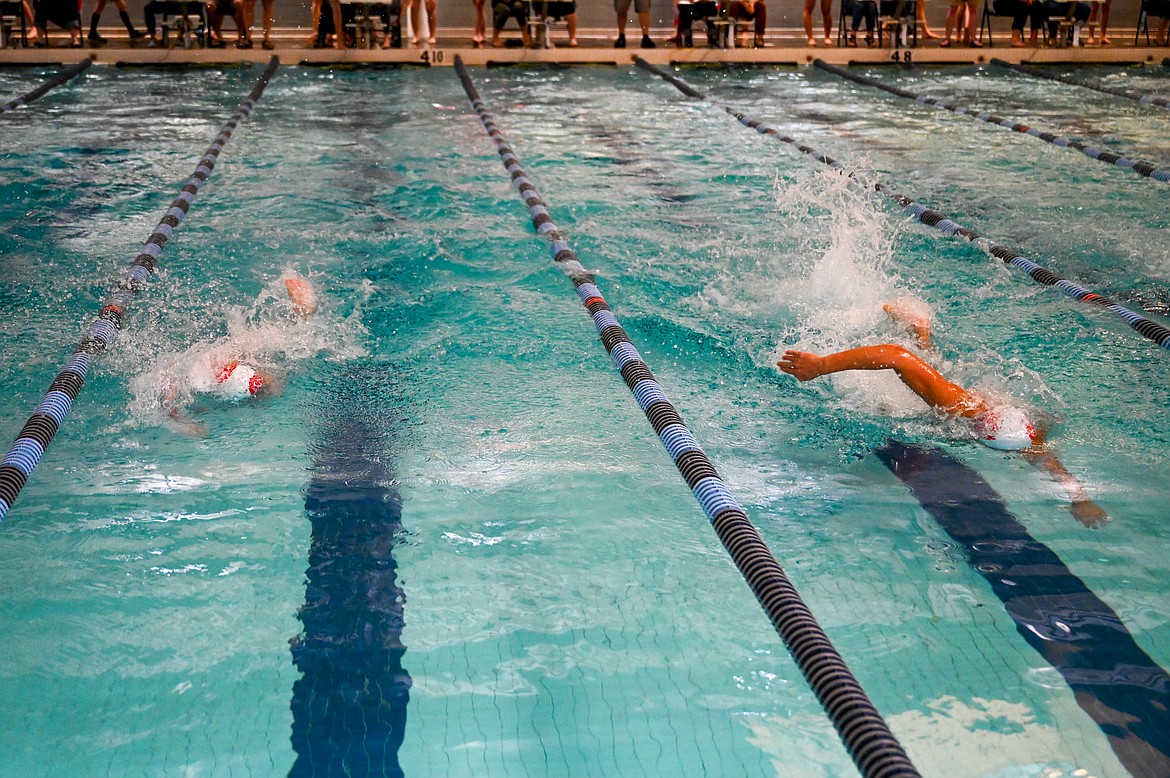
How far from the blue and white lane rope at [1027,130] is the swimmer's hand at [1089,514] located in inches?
167

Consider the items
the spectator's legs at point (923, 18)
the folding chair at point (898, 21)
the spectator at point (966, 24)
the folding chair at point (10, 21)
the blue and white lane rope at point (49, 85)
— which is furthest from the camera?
the spectator's legs at point (923, 18)

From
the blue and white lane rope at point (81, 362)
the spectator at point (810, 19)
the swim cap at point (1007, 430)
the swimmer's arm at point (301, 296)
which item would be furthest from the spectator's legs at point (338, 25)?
the swim cap at point (1007, 430)

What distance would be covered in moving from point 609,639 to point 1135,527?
144 cm

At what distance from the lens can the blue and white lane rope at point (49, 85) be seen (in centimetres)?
822

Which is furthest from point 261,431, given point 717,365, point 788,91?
point 788,91

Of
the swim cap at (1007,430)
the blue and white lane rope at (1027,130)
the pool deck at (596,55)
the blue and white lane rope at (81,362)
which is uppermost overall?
the pool deck at (596,55)

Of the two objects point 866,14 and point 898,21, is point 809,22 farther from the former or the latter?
point 898,21

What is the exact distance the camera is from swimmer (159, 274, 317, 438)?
3219 millimetres

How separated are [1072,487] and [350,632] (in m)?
1.98

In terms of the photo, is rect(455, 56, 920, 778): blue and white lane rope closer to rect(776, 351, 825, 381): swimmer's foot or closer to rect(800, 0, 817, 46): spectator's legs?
rect(776, 351, 825, 381): swimmer's foot

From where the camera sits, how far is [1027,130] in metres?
7.69

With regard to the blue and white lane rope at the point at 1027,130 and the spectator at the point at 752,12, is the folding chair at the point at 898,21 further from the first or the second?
the spectator at the point at 752,12

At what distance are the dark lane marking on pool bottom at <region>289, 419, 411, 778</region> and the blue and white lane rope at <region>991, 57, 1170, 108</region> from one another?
336 inches

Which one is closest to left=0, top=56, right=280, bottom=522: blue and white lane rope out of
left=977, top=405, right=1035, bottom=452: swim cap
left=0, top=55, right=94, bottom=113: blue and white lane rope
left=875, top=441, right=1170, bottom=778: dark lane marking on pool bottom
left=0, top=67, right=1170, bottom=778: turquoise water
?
left=0, top=67, right=1170, bottom=778: turquoise water
